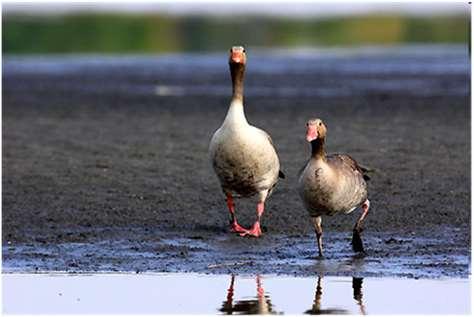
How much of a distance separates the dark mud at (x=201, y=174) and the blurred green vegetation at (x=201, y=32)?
26.9 m

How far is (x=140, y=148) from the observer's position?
757 inches

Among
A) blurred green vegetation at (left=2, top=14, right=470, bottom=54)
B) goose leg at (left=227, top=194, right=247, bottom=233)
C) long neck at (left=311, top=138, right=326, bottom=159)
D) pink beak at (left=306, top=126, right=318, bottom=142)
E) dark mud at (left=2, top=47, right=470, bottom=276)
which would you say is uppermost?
pink beak at (left=306, top=126, right=318, bottom=142)

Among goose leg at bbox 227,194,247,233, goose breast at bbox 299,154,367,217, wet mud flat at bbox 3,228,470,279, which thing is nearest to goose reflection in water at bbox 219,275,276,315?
wet mud flat at bbox 3,228,470,279

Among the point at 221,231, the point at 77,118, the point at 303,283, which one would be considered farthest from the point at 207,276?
the point at 77,118

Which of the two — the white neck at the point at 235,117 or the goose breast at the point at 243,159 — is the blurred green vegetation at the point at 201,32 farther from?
the white neck at the point at 235,117

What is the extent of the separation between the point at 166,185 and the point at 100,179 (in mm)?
901

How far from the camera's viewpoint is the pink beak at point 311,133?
37.5 feet

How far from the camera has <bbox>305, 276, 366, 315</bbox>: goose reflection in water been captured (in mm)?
9695

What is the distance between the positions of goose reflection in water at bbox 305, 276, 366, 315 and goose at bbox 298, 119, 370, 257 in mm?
892

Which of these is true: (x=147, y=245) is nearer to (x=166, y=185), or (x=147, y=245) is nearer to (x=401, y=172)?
(x=166, y=185)

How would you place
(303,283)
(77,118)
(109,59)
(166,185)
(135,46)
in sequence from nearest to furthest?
1. (303,283)
2. (166,185)
3. (77,118)
4. (109,59)
5. (135,46)

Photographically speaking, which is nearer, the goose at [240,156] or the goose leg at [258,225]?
the goose at [240,156]

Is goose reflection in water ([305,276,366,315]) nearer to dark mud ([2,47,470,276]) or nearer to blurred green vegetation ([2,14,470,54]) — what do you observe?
dark mud ([2,47,470,276])

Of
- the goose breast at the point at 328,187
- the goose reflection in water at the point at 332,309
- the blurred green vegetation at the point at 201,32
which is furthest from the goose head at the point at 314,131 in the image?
the blurred green vegetation at the point at 201,32
